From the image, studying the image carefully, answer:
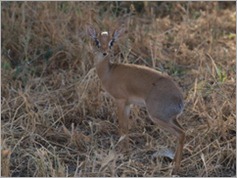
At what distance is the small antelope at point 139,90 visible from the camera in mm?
5199

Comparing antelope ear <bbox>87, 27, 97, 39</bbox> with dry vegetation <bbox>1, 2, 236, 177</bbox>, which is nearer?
dry vegetation <bbox>1, 2, 236, 177</bbox>

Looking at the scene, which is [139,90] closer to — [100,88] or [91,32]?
[91,32]

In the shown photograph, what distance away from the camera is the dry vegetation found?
5.25m

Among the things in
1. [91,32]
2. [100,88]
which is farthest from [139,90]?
[100,88]

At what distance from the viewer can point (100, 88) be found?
245 inches

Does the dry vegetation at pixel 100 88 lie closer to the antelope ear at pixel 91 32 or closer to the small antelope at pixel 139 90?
the small antelope at pixel 139 90

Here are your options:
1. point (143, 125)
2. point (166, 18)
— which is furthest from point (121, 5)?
point (143, 125)

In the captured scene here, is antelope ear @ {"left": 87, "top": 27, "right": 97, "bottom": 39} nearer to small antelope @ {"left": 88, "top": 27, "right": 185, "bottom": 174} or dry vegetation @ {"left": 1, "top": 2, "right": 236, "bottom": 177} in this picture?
small antelope @ {"left": 88, "top": 27, "right": 185, "bottom": 174}

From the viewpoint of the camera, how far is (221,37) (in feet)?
25.4

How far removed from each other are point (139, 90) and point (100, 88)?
0.81 metres

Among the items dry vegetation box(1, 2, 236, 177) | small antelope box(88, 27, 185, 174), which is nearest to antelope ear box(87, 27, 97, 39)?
small antelope box(88, 27, 185, 174)

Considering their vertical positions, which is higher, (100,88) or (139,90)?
(139,90)

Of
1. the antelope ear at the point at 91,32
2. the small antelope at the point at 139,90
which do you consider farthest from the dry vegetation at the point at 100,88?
the antelope ear at the point at 91,32

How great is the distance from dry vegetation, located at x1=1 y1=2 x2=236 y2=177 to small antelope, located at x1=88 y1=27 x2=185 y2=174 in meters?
0.25
